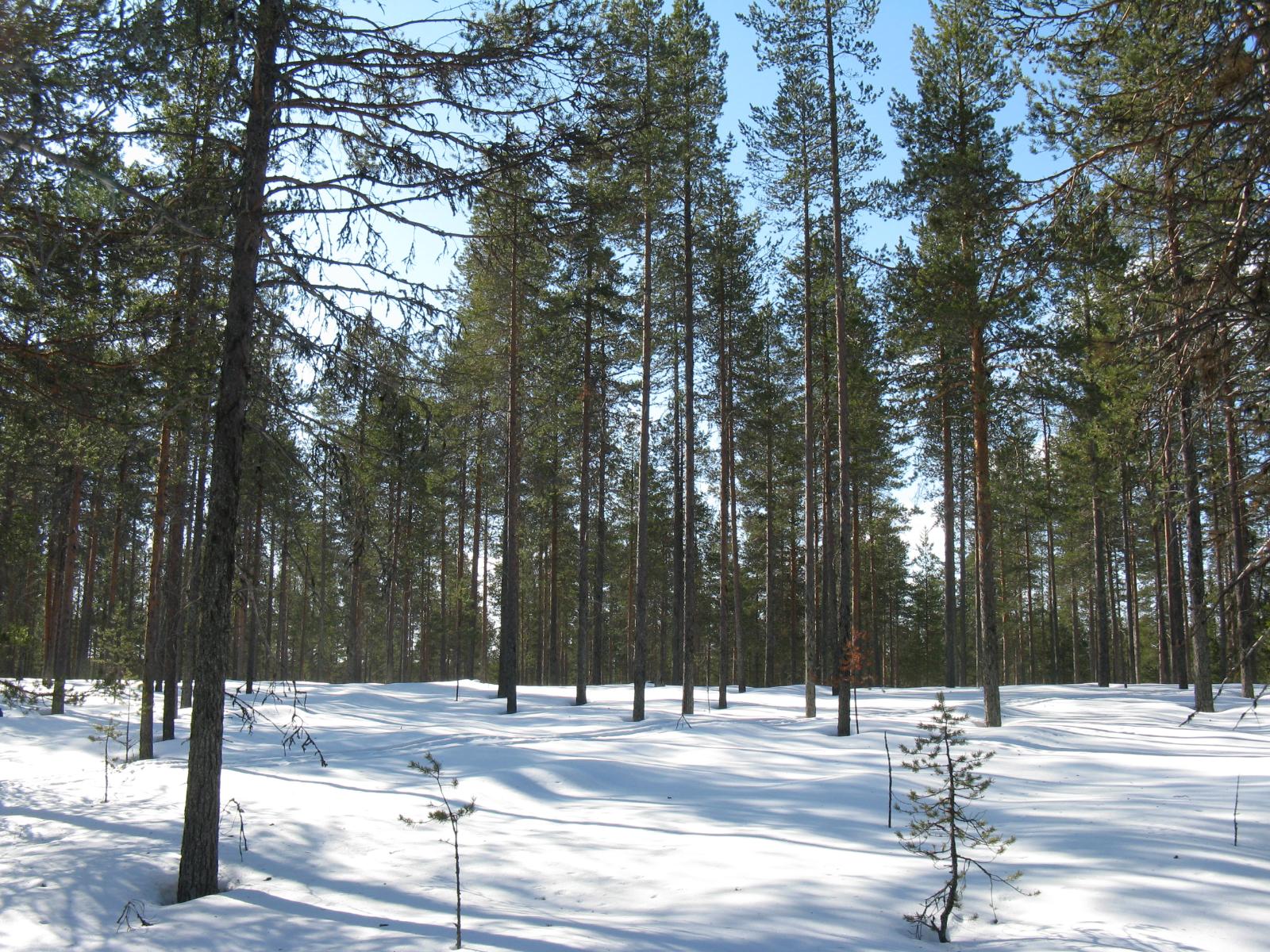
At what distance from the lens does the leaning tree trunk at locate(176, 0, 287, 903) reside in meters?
6.32

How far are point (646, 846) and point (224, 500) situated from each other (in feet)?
16.4

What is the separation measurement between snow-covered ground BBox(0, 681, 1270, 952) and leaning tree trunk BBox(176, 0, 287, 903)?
1.81 feet

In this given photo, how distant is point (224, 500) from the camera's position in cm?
662

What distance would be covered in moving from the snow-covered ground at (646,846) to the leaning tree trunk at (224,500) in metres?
0.55

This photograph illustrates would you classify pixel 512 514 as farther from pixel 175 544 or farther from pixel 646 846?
pixel 646 846

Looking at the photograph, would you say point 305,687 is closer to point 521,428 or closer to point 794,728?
point 521,428

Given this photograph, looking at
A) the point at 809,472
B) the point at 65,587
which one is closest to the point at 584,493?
the point at 809,472

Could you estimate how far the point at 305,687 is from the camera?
25.1 metres

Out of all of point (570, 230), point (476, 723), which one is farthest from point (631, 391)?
point (570, 230)

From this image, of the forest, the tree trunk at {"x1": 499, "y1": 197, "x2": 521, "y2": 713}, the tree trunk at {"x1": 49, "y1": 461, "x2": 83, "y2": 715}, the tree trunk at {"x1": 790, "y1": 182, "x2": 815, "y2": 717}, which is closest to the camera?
the forest

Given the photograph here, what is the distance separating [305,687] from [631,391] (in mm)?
14583

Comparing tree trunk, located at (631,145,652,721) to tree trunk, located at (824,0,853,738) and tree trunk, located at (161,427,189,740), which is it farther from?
tree trunk, located at (161,427,189,740)

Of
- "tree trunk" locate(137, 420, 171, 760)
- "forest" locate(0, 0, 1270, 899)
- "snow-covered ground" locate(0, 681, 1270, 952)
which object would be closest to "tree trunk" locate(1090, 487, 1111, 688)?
"forest" locate(0, 0, 1270, 899)

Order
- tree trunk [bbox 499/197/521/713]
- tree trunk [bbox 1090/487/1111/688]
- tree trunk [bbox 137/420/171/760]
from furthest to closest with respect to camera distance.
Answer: tree trunk [bbox 1090/487/1111/688], tree trunk [bbox 499/197/521/713], tree trunk [bbox 137/420/171/760]
